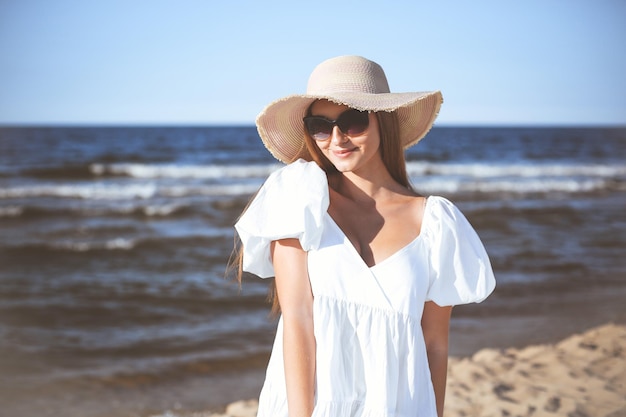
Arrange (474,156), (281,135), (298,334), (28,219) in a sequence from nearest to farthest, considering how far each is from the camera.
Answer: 1. (298,334)
2. (281,135)
3. (28,219)
4. (474,156)

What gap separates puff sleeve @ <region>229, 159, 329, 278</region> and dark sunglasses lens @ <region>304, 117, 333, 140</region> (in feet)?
0.38

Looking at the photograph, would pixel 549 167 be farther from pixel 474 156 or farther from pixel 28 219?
pixel 28 219

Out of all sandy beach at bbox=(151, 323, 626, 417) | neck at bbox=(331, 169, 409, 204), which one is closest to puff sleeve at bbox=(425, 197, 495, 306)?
neck at bbox=(331, 169, 409, 204)

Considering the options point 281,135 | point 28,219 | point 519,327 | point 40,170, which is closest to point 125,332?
point 519,327

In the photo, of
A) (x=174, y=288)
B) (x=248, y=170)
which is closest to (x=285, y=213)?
(x=174, y=288)

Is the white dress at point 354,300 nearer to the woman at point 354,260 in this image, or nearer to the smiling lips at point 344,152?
the woman at point 354,260

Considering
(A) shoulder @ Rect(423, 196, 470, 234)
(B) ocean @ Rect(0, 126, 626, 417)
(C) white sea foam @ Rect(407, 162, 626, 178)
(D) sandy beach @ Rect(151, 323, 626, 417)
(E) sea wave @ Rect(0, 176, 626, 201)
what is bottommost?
(B) ocean @ Rect(0, 126, 626, 417)

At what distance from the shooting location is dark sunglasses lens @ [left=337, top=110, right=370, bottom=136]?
212 centimetres

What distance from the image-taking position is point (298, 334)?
195 cm

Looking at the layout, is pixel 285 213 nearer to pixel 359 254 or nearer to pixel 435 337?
pixel 359 254

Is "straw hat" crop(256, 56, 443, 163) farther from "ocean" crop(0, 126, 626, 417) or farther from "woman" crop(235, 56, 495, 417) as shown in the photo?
"ocean" crop(0, 126, 626, 417)

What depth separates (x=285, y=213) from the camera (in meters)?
1.97

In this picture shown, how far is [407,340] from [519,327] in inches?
206

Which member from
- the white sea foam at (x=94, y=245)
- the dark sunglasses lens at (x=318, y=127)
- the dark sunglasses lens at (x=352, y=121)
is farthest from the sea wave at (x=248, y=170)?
the dark sunglasses lens at (x=352, y=121)
